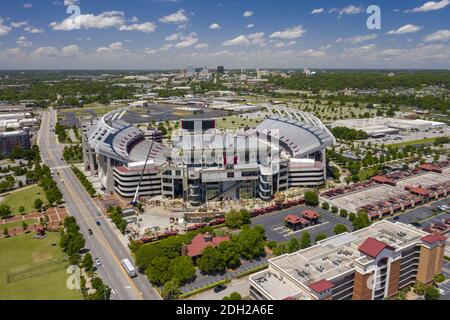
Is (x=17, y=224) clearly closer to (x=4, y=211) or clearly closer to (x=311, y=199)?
(x=4, y=211)

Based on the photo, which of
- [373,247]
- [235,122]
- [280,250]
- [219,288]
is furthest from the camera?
[235,122]

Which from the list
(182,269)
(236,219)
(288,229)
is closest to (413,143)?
(288,229)

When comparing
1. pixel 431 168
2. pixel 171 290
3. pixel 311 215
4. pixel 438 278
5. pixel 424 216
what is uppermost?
pixel 431 168

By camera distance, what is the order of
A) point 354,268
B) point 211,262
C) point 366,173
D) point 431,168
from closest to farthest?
point 354,268 < point 211,262 < point 431,168 < point 366,173

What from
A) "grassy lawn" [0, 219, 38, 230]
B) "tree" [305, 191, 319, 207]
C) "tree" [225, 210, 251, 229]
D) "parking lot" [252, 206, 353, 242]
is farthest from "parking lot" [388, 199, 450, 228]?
"grassy lawn" [0, 219, 38, 230]

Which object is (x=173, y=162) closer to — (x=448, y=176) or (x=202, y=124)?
(x=202, y=124)

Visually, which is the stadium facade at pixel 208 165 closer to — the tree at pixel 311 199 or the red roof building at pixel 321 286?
the tree at pixel 311 199

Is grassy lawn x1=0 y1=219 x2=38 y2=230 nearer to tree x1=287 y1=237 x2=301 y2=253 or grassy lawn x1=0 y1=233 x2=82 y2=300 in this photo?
grassy lawn x1=0 y1=233 x2=82 y2=300

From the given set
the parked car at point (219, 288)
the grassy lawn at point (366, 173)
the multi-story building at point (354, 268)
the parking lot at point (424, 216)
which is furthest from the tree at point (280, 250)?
the grassy lawn at point (366, 173)
